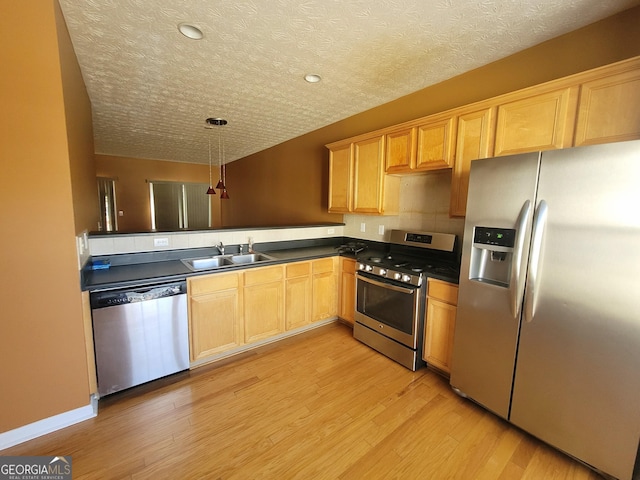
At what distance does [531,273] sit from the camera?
5.22 feet

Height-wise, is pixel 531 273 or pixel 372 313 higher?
pixel 531 273

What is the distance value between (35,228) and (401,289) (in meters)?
2.57

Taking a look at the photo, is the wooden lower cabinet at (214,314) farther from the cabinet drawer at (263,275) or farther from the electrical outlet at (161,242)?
the electrical outlet at (161,242)

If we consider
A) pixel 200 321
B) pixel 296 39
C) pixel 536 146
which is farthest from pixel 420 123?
pixel 200 321

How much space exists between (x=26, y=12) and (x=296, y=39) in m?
1.50

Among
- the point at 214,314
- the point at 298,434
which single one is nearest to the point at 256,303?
the point at 214,314

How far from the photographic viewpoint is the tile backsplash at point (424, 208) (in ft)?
8.68

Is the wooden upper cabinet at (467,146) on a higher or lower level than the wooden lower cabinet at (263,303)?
higher

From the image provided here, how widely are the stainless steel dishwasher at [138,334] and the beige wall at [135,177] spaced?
4.87 meters

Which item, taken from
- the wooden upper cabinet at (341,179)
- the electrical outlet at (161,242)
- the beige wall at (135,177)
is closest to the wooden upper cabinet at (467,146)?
the wooden upper cabinet at (341,179)

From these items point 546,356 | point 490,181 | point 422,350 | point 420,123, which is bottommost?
point 422,350

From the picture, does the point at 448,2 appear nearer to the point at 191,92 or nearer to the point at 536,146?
the point at 536,146

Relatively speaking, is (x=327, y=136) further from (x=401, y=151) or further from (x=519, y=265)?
(x=519, y=265)

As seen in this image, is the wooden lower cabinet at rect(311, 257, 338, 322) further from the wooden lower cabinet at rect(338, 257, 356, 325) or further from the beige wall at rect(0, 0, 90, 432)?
the beige wall at rect(0, 0, 90, 432)
